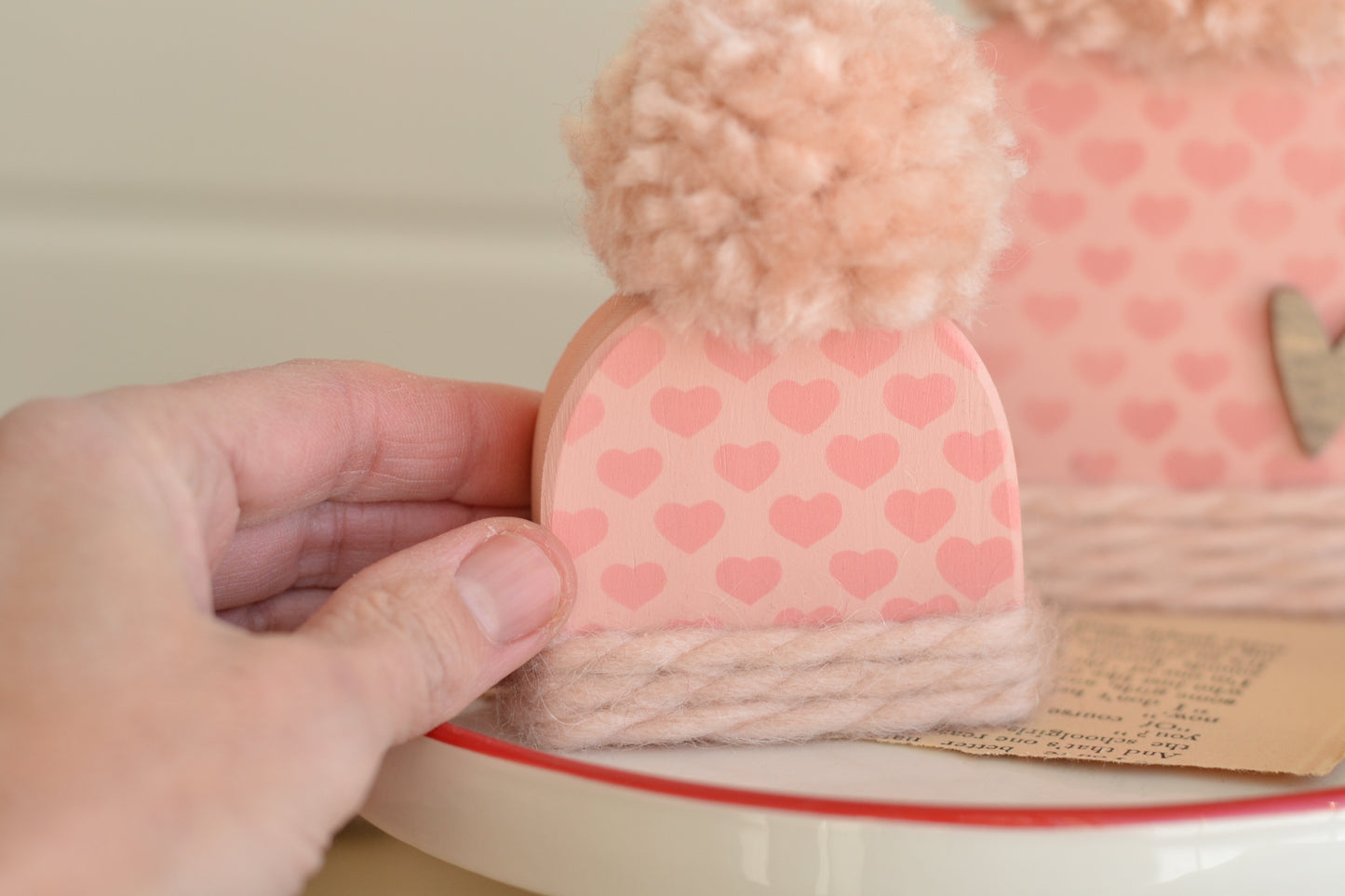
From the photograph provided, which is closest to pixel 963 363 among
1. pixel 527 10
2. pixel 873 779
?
pixel 873 779

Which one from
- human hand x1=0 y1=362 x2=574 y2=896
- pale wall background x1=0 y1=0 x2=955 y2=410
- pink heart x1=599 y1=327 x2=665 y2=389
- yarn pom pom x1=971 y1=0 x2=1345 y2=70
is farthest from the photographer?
pale wall background x1=0 y1=0 x2=955 y2=410

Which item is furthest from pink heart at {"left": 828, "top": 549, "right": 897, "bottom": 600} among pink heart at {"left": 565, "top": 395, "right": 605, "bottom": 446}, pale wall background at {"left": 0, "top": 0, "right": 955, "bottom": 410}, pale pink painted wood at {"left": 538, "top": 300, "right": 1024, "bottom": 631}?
pale wall background at {"left": 0, "top": 0, "right": 955, "bottom": 410}

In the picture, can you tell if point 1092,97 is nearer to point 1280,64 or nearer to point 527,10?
point 1280,64

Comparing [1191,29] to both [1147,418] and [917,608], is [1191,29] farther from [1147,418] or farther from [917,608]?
[917,608]

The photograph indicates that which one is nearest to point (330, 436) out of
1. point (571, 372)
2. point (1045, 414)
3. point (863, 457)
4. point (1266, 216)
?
point (571, 372)

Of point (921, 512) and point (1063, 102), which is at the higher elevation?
point (1063, 102)

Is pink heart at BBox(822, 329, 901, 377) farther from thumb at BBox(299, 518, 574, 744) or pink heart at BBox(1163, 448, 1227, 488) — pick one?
pink heart at BBox(1163, 448, 1227, 488)

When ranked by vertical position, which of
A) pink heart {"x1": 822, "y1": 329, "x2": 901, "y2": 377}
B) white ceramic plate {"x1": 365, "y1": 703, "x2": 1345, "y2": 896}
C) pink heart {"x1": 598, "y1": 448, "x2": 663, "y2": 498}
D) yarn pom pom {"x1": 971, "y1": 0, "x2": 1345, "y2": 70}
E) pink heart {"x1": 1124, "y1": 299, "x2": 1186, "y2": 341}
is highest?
yarn pom pom {"x1": 971, "y1": 0, "x2": 1345, "y2": 70}
